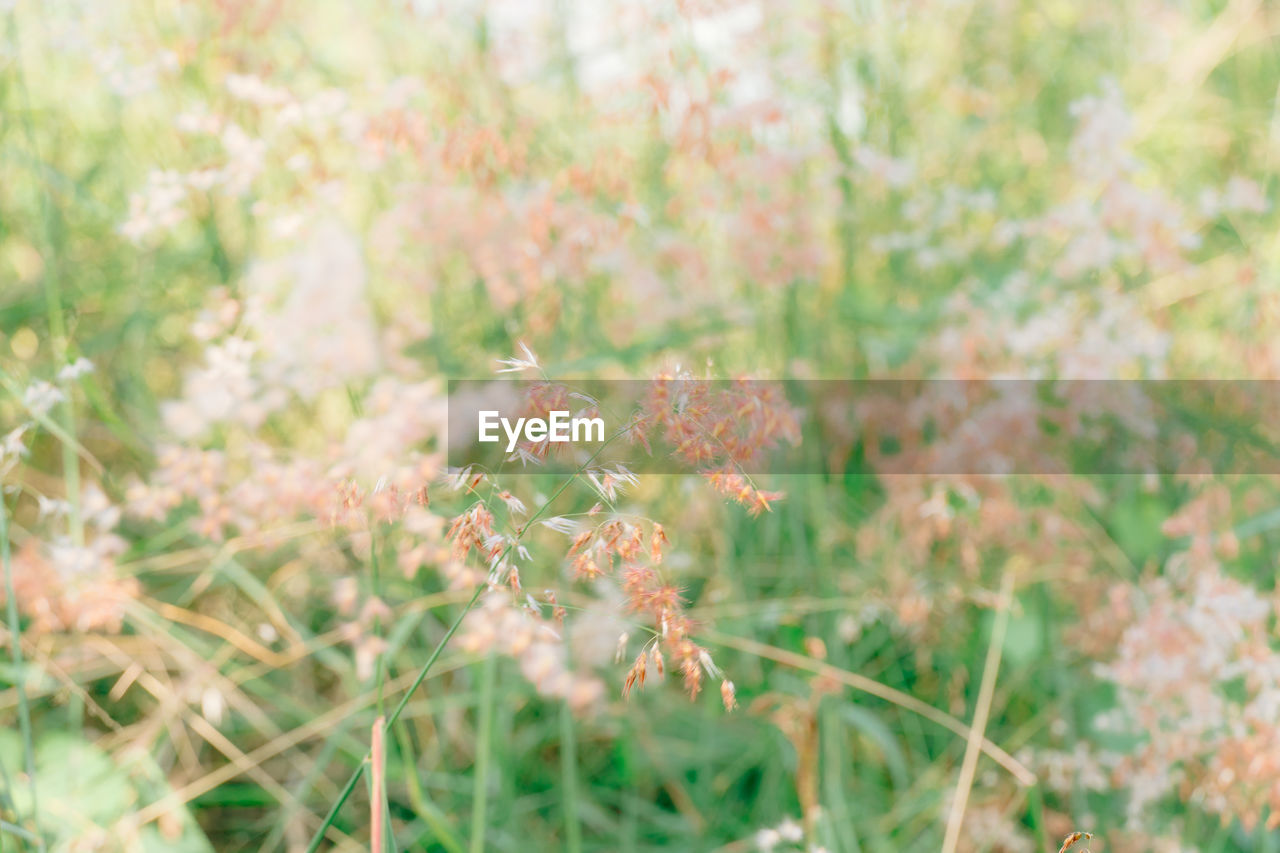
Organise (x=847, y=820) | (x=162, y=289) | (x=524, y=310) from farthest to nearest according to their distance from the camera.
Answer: (x=162, y=289) → (x=524, y=310) → (x=847, y=820)

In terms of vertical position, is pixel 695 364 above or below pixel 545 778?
above

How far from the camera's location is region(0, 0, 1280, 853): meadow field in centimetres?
143

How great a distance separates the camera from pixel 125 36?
74.4 inches

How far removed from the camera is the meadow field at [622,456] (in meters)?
1.43

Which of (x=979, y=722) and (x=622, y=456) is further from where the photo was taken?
(x=979, y=722)

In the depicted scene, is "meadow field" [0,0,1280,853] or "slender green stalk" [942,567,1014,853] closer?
"slender green stalk" [942,567,1014,853]

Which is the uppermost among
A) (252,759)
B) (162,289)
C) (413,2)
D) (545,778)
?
(413,2)

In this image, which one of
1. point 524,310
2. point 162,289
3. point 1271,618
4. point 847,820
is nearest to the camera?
point 847,820

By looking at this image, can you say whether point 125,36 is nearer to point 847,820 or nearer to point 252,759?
point 252,759

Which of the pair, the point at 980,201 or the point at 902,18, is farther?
the point at 902,18

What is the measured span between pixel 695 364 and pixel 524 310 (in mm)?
369

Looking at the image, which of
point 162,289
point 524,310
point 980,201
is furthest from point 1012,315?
point 162,289

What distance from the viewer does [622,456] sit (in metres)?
1.14

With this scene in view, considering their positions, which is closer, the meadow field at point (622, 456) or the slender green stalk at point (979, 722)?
the slender green stalk at point (979, 722)
